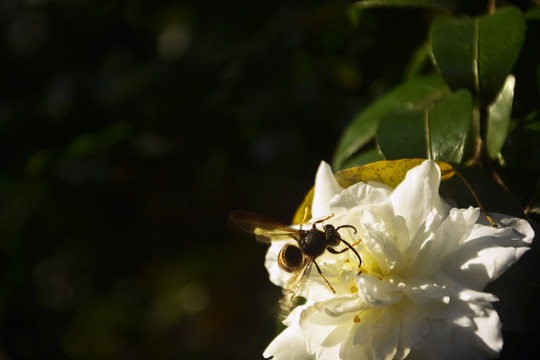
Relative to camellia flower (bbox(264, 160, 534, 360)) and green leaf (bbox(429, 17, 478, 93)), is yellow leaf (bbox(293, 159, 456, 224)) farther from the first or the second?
green leaf (bbox(429, 17, 478, 93))

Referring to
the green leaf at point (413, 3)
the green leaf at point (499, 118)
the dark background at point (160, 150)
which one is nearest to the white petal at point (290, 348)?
the green leaf at point (499, 118)

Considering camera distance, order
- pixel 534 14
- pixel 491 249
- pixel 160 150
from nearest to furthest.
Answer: pixel 491 249 → pixel 534 14 → pixel 160 150

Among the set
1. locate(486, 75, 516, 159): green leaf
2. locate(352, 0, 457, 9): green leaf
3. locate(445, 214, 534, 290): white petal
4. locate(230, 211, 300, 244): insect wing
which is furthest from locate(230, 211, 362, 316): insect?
locate(352, 0, 457, 9): green leaf

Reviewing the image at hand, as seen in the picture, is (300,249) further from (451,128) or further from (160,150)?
(160,150)

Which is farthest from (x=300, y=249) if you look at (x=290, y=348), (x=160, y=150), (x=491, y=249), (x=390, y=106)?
(x=160, y=150)

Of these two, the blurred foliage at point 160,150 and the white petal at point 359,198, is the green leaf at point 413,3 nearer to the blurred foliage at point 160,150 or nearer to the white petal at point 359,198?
the blurred foliage at point 160,150

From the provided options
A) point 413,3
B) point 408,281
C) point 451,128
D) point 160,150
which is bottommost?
point 160,150
